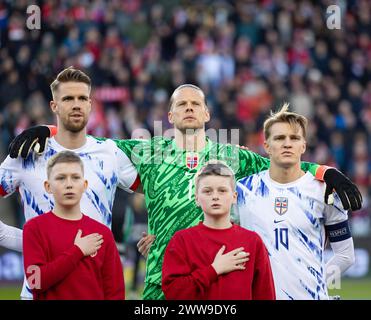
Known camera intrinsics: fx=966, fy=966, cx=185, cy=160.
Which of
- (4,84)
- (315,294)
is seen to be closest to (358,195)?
(315,294)

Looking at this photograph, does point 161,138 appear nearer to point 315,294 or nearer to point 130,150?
point 130,150

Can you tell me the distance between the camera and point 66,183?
5926 mm

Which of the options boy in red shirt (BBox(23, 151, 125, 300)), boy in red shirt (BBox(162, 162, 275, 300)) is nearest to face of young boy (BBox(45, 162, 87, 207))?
boy in red shirt (BBox(23, 151, 125, 300))

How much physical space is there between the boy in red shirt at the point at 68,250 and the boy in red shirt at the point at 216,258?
0.39m

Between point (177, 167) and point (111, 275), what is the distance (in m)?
1.25

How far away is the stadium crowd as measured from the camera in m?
17.7

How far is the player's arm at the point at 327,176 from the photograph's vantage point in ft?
21.3

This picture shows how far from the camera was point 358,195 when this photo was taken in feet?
21.3

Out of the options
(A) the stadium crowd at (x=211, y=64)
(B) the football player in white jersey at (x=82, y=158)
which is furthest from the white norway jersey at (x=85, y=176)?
(A) the stadium crowd at (x=211, y=64)

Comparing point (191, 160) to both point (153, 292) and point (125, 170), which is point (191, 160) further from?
point (153, 292)

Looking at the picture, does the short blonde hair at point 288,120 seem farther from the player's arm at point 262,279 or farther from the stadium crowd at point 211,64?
the stadium crowd at point 211,64

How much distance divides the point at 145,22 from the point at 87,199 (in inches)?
588

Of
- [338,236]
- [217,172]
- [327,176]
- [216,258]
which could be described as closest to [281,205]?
[327,176]
